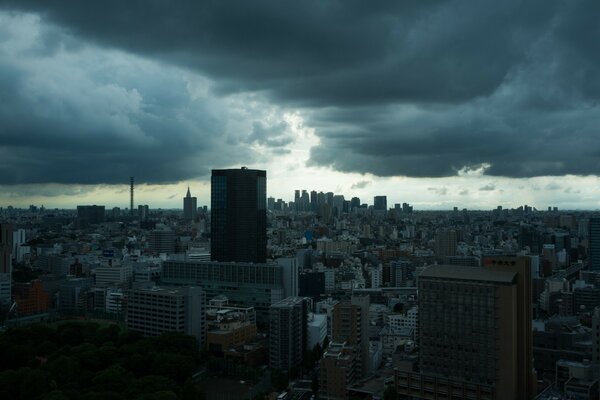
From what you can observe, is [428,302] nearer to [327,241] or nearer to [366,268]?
[366,268]

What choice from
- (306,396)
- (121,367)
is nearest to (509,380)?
(306,396)

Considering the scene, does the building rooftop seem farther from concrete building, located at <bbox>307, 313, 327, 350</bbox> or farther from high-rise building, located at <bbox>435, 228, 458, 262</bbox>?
high-rise building, located at <bbox>435, 228, 458, 262</bbox>

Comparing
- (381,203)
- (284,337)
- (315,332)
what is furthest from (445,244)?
(381,203)

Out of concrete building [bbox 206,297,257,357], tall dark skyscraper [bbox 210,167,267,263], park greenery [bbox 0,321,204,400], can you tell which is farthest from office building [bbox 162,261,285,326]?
park greenery [bbox 0,321,204,400]

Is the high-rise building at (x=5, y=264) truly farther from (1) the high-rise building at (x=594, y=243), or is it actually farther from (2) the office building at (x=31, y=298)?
(1) the high-rise building at (x=594, y=243)

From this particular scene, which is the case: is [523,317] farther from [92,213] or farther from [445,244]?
[92,213]
